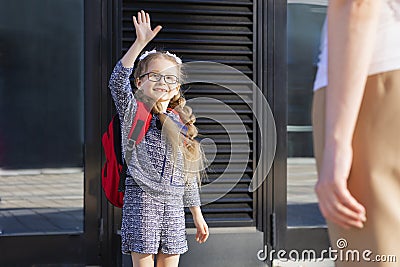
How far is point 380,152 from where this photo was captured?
176cm

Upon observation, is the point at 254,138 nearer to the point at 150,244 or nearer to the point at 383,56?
the point at 150,244

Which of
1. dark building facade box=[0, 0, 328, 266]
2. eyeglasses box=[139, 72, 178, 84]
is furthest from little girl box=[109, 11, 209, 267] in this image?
dark building facade box=[0, 0, 328, 266]

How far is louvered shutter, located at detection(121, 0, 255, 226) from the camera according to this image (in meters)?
5.04

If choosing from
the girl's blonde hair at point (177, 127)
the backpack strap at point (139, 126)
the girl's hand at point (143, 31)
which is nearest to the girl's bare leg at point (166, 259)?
the girl's blonde hair at point (177, 127)

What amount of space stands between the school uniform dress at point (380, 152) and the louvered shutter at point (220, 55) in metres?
3.28

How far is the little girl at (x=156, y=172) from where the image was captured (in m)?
3.44

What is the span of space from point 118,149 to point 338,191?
79.3 inches

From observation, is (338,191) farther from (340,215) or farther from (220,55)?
(220,55)

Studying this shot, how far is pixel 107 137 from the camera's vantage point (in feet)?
12.0

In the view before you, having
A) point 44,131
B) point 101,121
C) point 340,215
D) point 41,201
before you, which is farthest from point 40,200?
point 340,215

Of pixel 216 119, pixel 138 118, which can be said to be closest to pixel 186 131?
pixel 138 118

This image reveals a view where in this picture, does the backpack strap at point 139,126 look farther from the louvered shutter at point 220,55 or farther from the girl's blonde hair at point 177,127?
the louvered shutter at point 220,55

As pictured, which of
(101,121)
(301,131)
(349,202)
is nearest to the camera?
(349,202)

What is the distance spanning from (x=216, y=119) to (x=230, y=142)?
0.18m
